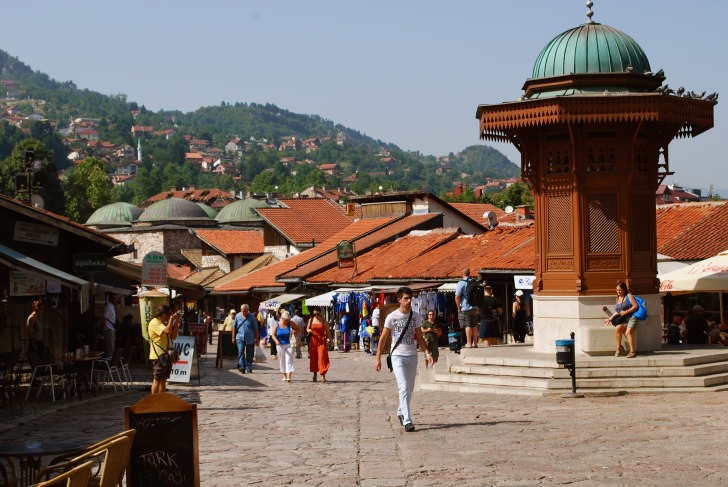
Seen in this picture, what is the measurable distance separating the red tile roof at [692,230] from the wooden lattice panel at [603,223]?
9836 mm

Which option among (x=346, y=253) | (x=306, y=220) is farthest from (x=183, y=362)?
(x=306, y=220)

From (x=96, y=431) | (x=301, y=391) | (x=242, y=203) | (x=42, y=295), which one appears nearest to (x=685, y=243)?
(x=301, y=391)

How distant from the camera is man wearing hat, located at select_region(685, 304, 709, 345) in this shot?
22453 millimetres

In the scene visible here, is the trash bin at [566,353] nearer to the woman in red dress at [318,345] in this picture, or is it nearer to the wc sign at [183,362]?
the woman in red dress at [318,345]

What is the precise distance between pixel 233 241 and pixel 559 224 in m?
55.9

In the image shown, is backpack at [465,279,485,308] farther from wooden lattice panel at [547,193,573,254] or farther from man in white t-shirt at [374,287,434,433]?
man in white t-shirt at [374,287,434,433]

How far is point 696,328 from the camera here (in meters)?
22.5

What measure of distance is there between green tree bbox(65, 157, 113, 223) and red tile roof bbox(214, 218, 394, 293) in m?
90.2

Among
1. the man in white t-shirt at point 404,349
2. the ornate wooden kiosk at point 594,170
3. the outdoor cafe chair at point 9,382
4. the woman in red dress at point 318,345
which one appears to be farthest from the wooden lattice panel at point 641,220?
the outdoor cafe chair at point 9,382

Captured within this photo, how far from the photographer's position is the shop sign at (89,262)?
76.3 ft

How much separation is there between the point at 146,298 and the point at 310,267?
19.4 m

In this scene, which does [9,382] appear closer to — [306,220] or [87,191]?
[306,220]

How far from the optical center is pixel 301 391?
67.4 ft

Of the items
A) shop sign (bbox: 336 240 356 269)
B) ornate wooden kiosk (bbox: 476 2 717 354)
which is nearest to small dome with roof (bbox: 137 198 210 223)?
shop sign (bbox: 336 240 356 269)
